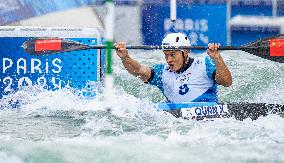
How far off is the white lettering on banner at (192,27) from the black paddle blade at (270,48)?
571 centimetres

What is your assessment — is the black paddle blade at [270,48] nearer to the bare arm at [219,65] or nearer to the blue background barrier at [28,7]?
the bare arm at [219,65]

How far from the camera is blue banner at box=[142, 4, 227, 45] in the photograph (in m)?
12.1

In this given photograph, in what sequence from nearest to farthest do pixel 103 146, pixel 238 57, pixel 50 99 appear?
pixel 103 146 → pixel 50 99 → pixel 238 57

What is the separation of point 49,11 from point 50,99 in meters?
5.23

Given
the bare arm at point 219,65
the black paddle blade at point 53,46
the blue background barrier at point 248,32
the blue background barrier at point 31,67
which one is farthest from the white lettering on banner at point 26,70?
the blue background barrier at point 248,32

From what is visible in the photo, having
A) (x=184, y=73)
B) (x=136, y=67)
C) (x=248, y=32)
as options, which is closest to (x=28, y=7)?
(x=248, y=32)

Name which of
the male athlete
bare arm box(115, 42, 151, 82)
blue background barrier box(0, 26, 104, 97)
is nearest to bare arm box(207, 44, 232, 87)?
the male athlete

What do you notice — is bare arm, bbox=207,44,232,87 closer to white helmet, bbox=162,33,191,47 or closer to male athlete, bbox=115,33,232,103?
male athlete, bbox=115,33,232,103

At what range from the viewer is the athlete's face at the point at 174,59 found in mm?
6352

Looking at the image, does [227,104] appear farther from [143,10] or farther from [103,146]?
[143,10]

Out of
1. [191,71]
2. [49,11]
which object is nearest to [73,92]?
[191,71]

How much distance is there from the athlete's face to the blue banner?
5.69 metres

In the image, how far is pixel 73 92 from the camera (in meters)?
6.93

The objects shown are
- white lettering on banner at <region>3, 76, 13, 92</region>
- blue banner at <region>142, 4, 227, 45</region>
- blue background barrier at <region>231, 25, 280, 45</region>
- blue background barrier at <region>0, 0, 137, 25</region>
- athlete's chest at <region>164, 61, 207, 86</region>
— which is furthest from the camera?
blue banner at <region>142, 4, 227, 45</region>
